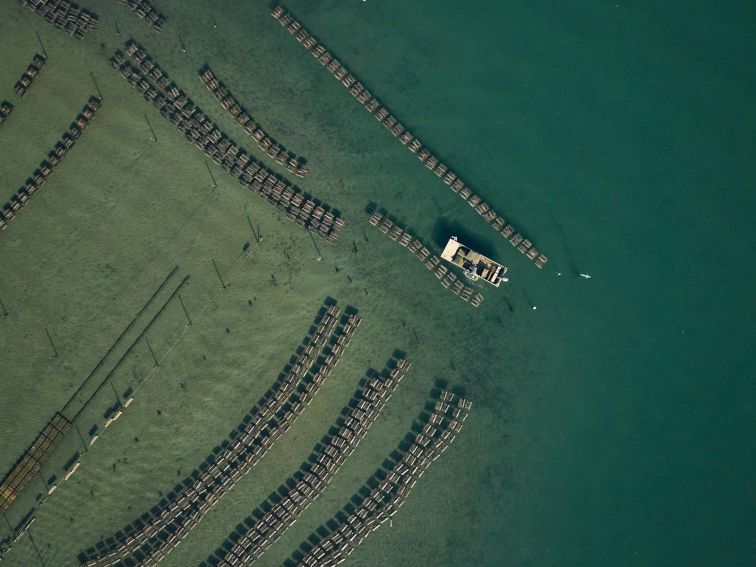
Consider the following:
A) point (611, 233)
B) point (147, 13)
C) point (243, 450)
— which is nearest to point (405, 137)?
point (611, 233)

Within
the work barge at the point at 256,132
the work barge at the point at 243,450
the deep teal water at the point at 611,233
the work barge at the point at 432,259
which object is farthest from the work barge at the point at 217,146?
the deep teal water at the point at 611,233

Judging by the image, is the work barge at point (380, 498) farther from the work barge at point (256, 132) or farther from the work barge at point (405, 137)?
the work barge at point (256, 132)

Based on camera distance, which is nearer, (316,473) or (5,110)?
(316,473)

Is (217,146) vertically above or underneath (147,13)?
underneath

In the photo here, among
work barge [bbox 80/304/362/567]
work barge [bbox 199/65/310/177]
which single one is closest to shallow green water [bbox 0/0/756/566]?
work barge [bbox 199/65/310/177]

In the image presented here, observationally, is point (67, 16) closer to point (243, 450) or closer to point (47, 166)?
point (47, 166)

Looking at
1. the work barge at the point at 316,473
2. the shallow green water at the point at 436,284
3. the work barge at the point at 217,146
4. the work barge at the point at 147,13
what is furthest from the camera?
the work barge at the point at 147,13

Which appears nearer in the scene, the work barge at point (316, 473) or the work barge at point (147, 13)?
the work barge at point (316, 473)
